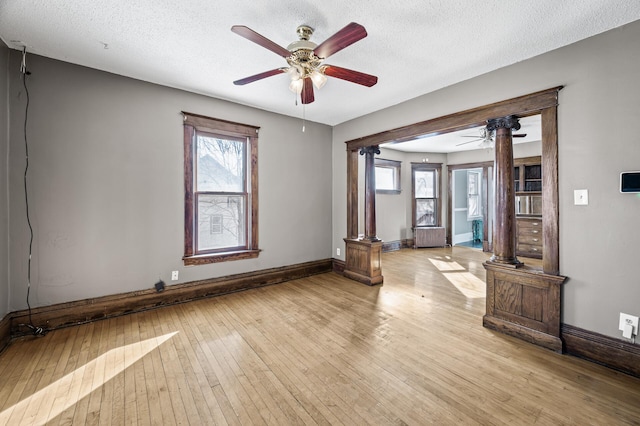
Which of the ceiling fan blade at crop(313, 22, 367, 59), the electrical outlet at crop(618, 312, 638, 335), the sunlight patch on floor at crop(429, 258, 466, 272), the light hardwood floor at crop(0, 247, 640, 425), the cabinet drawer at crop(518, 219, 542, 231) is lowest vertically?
the light hardwood floor at crop(0, 247, 640, 425)

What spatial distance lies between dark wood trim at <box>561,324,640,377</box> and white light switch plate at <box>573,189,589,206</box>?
1094 millimetres

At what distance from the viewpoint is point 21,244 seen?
8.59 ft

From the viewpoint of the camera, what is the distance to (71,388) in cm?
190

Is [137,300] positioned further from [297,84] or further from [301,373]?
[297,84]

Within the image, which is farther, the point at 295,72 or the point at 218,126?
the point at 218,126

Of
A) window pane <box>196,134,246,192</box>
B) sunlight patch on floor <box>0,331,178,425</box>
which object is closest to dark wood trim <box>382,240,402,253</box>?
window pane <box>196,134,246,192</box>

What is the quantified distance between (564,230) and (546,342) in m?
1.03

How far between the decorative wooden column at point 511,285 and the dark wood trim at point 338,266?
2431mm

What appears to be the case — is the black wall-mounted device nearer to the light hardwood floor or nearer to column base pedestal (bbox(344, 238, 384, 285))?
the light hardwood floor

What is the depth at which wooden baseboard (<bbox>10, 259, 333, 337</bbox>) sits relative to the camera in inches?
105

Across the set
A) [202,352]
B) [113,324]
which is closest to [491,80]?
[202,352]

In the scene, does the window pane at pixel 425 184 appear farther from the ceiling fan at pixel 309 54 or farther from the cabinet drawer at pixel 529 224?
the ceiling fan at pixel 309 54

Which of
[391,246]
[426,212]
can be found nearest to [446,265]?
[391,246]

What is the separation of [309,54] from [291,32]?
0.39 metres
